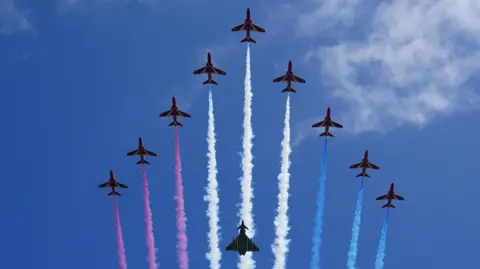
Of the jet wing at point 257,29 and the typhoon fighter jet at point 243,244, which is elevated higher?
the jet wing at point 257,29

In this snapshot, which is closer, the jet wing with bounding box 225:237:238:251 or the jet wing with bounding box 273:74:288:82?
the jet wing with bounding box 225:237:238:251

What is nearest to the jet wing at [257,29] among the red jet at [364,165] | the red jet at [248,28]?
the red jet at [248,28]

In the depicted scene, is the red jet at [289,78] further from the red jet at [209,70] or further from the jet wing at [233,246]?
the jet wing at [233,246]

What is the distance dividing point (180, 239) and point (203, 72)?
2704 centimetres

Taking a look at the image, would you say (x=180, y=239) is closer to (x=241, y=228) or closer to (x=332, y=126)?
(x=241, y=228)

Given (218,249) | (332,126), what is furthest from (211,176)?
(332,126)

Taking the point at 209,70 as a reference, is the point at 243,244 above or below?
below

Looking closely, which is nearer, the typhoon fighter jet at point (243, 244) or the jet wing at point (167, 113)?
the typhoon fighter jet at point (243, 244)

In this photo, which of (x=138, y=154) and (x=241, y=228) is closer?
(x=241, y=228)

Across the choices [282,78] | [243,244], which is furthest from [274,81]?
[243,244]

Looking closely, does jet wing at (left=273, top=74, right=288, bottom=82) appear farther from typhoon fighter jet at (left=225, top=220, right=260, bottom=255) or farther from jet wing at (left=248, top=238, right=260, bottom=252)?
jet wing at (left=248, top=238, right=260, bottom=252)

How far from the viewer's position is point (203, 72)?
121500 millimetres

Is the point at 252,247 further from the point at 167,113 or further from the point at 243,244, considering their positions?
the point at 167,113

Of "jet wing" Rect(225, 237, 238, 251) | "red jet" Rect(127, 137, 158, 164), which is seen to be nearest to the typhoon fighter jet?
"jet wing" Rect(225, 237, 238, 251)
